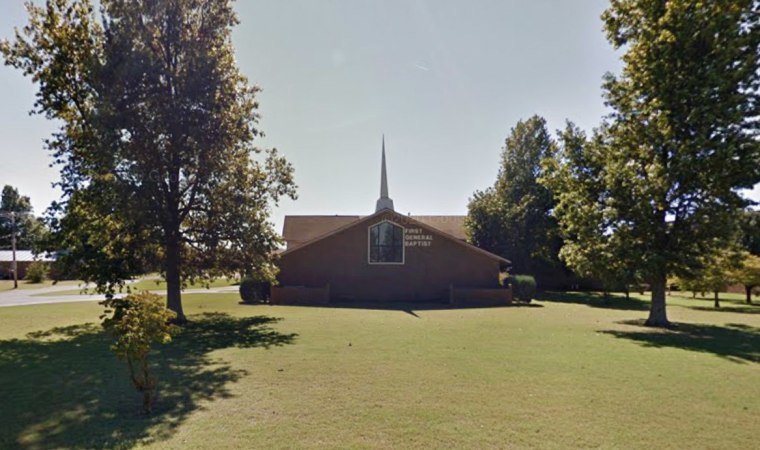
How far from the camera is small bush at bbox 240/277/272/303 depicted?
25609 millimetres

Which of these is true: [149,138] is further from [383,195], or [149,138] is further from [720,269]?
[383,195]

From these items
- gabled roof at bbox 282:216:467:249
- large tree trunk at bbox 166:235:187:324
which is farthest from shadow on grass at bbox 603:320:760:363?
gabled roof at bbox 282:216:467:249

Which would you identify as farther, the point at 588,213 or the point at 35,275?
the point at 35,275

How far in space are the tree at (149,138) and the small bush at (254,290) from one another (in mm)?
7750

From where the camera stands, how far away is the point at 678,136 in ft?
51.8

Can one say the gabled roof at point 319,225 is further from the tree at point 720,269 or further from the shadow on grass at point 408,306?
the tree at point 720,269

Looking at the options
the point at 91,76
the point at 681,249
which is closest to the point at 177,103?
the point at 91,76

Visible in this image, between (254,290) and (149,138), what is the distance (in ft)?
41.5

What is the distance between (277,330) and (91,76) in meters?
11.1

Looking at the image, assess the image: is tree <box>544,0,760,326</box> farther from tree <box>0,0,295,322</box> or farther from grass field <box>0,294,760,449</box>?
tree <box>0,0,295,322</box>

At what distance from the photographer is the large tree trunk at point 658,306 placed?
16.8 metres

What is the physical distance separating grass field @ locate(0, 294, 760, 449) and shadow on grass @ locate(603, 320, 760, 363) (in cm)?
11

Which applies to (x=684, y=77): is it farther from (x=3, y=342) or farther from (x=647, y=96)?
(x=3, y=342)

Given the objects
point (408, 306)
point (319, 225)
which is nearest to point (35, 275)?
point (319, 225)
